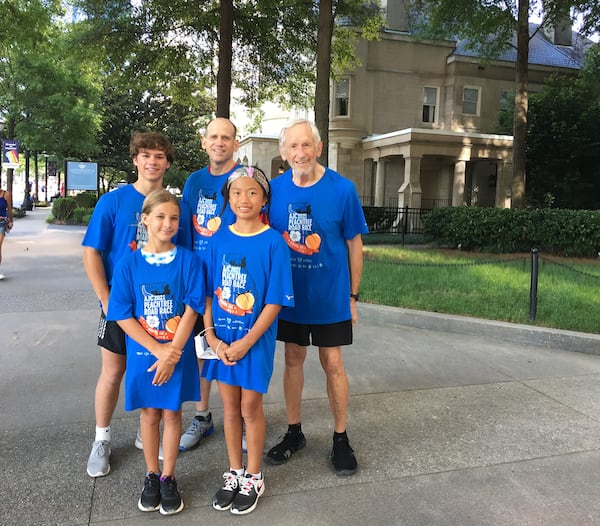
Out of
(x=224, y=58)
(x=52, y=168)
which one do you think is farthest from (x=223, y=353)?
(x=52, y=168)

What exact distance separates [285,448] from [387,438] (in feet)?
2.43

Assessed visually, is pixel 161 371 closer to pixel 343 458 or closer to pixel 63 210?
pixel 343 458

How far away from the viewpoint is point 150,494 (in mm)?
2637

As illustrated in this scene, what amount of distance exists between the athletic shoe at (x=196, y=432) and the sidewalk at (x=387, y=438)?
55 mm

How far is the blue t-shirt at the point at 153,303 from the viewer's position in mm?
2570

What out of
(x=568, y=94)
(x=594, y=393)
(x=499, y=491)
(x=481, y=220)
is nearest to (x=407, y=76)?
(x=568, y=94)

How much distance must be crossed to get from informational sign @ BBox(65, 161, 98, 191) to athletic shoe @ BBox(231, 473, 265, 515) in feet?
70.7

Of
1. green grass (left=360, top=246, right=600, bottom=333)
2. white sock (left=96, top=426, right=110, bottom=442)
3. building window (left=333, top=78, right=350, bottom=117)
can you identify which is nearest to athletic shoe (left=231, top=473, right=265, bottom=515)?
white sock (left=96, top=426, right=110, bottom=442)

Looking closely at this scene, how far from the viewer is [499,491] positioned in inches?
113

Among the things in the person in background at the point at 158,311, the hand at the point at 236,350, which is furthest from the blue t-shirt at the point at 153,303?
the hand at the point at 236,350

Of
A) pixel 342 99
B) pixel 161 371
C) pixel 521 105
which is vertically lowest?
pixel 161 371

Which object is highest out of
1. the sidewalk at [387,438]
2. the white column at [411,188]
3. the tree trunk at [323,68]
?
the tree trunk at [323,68]

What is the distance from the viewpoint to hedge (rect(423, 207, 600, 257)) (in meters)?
12.0

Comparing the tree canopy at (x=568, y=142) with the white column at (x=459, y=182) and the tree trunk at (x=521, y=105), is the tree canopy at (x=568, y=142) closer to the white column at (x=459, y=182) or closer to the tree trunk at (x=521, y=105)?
the white column at (x=459, y=182)
